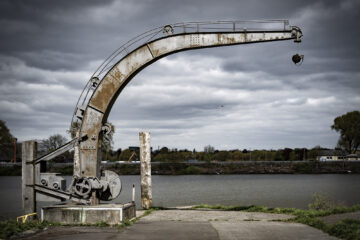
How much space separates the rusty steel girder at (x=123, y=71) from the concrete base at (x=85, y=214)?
1.50 metres

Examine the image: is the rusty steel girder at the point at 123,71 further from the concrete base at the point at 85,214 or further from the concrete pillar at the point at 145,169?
the concrete pillar at the point at 145,169

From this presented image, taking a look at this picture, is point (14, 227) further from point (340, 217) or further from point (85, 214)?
point (340, 217)

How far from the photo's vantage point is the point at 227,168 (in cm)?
8706

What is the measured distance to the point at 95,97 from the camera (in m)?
11.9

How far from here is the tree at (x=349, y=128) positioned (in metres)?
88.7

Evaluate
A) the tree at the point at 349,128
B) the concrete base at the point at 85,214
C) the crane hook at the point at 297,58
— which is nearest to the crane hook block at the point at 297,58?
the crane hook at the point at 297,58

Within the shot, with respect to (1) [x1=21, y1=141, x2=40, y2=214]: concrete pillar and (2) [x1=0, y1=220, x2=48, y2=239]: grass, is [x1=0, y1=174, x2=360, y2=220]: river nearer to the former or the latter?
(1) [x1=21, y1=141, x2=40, y2=214]: concrete pillar

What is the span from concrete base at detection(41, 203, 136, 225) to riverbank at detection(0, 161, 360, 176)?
2739 inches

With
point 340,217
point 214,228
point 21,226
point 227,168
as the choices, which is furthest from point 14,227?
point 227,168

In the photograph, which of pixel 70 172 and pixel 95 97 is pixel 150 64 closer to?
pixel 95 97

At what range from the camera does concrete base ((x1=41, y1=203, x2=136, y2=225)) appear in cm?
1030

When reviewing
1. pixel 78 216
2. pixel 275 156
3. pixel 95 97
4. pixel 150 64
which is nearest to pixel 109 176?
pixel 78 216

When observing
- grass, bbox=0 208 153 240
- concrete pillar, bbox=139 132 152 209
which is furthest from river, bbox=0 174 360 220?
grass, bbox=0 208 153 240

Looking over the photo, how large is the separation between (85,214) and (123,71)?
4683 mm
